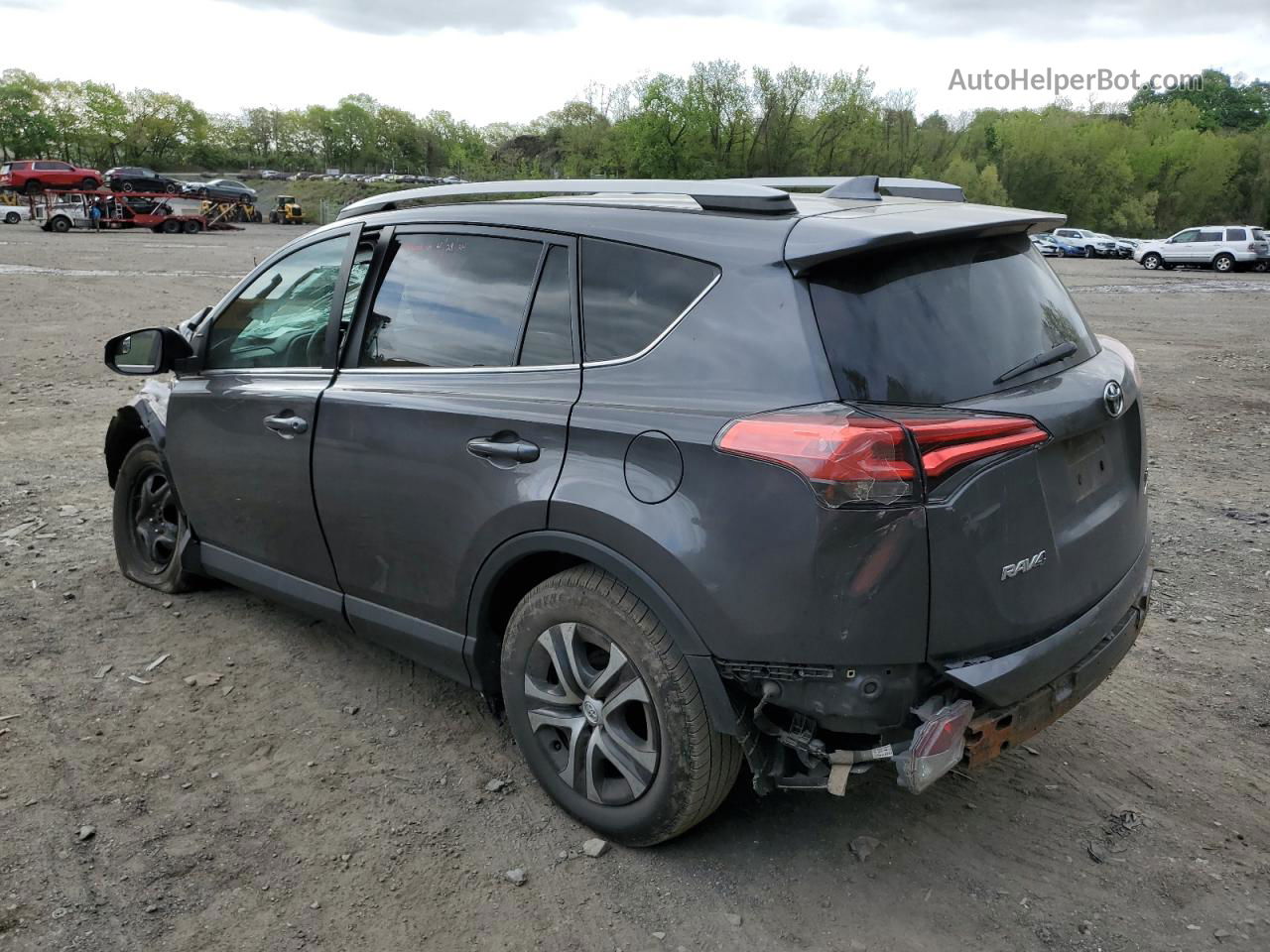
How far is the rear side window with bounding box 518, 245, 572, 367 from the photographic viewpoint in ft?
9.82

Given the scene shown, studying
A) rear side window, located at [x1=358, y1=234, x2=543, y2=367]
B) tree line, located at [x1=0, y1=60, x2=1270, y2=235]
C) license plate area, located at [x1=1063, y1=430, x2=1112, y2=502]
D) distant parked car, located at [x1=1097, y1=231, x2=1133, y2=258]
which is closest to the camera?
license plate area, located at [x1=1063, y1=430, x2=1112, y2=502]

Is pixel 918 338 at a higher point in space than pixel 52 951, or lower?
higher

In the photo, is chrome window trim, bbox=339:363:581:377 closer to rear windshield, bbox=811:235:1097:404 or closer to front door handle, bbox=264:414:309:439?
front door handle, bbox=264:414:309:439

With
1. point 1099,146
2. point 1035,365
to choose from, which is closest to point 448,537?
point 1035,365

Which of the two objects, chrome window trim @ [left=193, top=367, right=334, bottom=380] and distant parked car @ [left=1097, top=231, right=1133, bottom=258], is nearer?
chrome window trim @ [left=193, top=367, right=334, bottom=380]

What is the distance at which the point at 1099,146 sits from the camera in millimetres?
85062

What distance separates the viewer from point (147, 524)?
492 cm

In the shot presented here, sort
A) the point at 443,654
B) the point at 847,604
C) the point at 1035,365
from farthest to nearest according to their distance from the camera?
the point at 443,654
the point at 1035,365
the point at 847,604

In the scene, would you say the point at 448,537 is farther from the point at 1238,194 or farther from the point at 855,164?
the point at 1238,194

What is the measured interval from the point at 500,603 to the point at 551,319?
91cm

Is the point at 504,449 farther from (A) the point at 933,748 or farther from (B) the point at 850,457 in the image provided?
(A) the point at 933,748

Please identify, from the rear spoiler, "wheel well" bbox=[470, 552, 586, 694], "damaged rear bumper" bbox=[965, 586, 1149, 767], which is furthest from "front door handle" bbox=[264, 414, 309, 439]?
"damaged rear bumper" bbox=[965, 586, 1149, 767]

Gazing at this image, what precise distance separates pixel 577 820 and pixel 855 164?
86.5 metres

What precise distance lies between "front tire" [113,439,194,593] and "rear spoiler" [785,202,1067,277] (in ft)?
11.1
